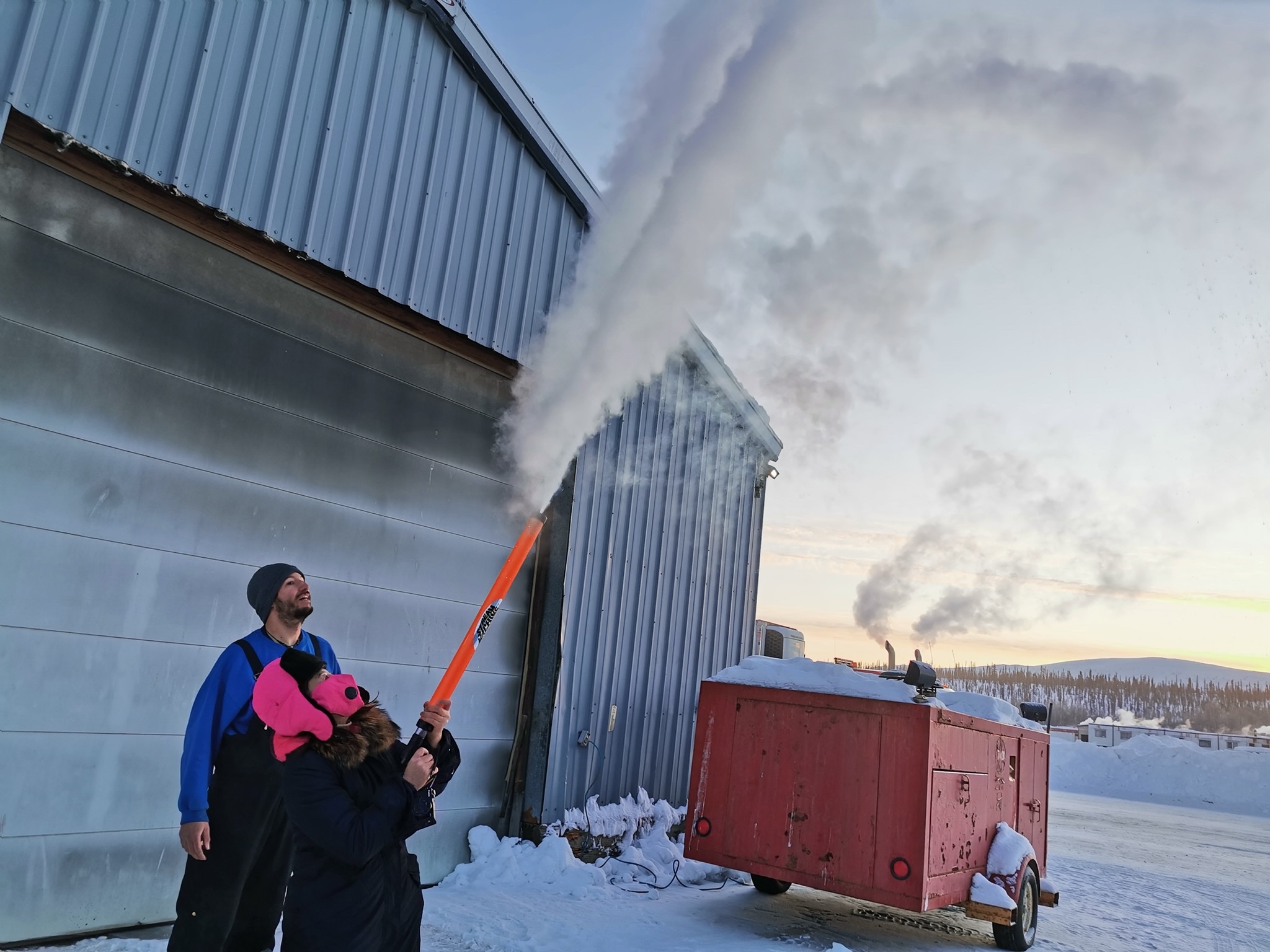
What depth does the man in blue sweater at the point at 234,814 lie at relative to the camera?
11.1 ft

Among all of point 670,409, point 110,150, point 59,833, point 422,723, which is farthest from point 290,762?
point 670,409

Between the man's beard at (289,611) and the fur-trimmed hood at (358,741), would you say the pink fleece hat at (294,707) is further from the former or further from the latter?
the man's beard at (289,611)

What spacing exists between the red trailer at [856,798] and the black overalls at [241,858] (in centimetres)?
408

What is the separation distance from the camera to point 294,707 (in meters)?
2.55

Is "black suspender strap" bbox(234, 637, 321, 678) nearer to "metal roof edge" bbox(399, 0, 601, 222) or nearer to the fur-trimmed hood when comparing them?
the fur-trimmed hood

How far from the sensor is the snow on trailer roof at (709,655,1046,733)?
664 cm

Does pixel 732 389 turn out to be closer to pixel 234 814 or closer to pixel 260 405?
pixel 260 405

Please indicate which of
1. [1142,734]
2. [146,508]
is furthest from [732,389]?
[1142,734]

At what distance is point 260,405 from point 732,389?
6.04 m

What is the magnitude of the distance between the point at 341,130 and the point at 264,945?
4924 mm

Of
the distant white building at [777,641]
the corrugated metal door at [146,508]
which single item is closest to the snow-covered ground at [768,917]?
the corrugated metal door at [146,508]

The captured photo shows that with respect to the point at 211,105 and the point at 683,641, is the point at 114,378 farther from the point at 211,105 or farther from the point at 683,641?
the point at 683,641

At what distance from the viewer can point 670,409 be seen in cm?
964

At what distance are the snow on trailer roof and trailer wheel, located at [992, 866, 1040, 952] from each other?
1.28 meters
